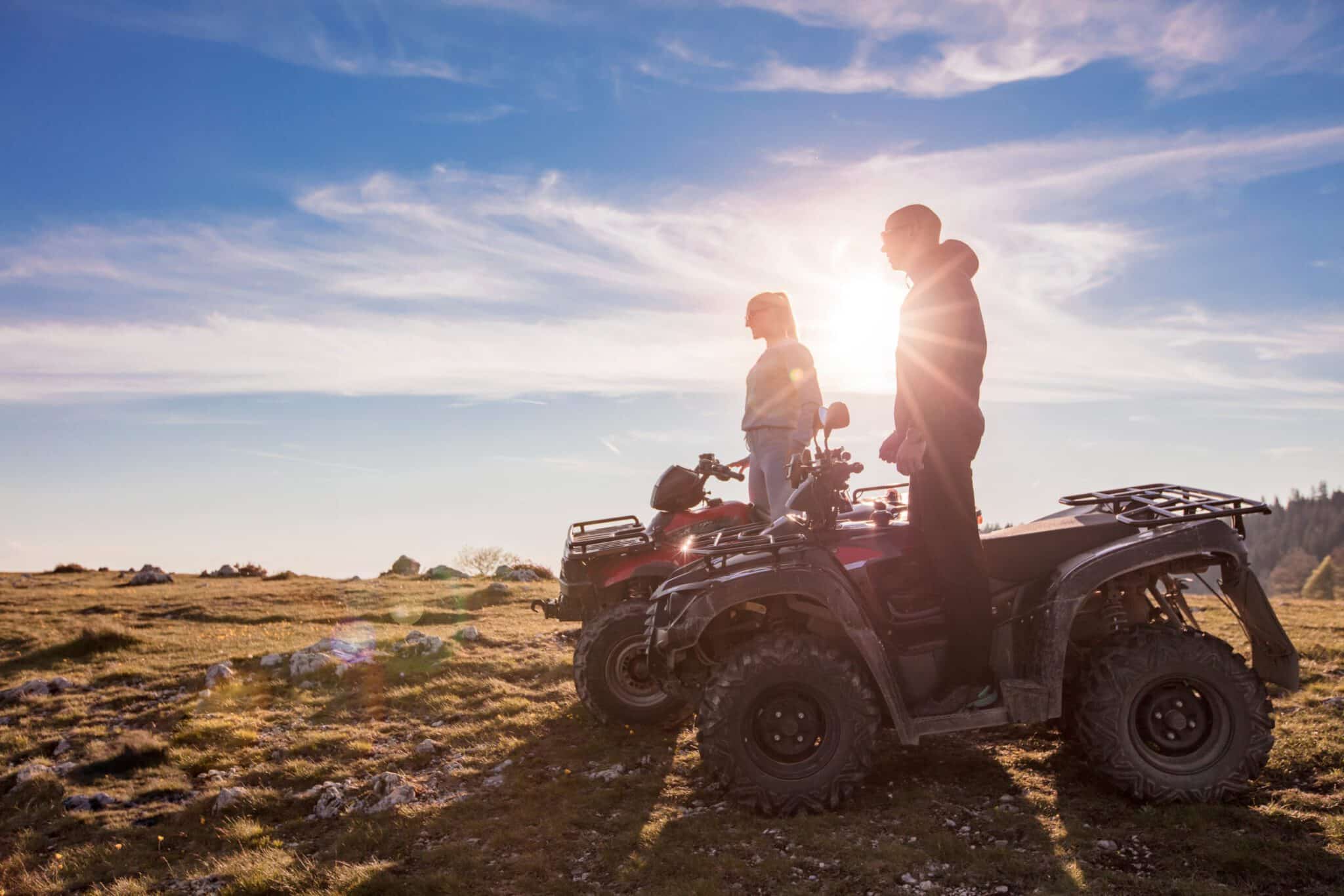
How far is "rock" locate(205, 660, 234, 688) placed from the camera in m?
11.3

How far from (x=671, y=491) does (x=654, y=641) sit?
2780 millimetres

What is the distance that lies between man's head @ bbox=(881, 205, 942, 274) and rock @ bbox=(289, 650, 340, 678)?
9.11m

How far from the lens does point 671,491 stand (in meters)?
8.73

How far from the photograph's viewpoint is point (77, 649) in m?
14.3

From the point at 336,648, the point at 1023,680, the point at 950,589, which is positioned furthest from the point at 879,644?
the point at 336,648

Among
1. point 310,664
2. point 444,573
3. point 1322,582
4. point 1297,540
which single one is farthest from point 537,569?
point 1297,540

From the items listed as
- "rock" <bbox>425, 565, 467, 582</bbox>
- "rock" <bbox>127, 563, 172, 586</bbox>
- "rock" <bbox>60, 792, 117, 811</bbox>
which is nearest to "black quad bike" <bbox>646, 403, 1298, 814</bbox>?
"rock" <bbox>60, 792, 117, 811</bbox>

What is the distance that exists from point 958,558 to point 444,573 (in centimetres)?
2376

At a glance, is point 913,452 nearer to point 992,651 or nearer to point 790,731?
point 992,651

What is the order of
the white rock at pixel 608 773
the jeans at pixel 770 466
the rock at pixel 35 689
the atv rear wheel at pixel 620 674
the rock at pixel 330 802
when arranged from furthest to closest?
the rock at pixel 35 689 < the jeans at pixel 770 466 < the atv rear wheel at pixel 620 674 < the white rock at pixel 608 773 < the rock at pixel 330 802

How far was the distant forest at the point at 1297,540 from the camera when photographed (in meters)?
138

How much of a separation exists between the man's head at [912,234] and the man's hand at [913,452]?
1239 mm

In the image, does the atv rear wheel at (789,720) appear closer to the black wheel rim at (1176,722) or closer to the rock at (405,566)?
the black wheel rim at (1176,722)

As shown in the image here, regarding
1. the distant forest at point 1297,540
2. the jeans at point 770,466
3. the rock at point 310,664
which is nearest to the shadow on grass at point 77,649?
the rock at point 310,664
